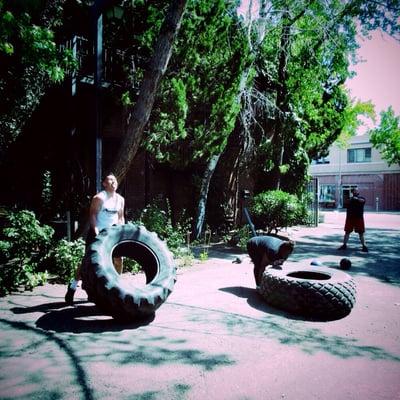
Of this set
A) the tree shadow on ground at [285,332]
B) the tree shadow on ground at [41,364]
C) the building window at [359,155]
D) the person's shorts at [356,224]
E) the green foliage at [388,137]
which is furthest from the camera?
the building window at [359,155]

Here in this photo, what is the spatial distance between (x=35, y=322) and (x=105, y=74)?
23.5ft

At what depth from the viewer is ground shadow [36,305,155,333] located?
3619 millimetres

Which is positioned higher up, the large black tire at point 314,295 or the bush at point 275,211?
the bush at point 275,211

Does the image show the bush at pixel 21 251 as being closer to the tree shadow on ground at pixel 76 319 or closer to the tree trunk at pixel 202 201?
the tree shadow on ground at pixel 76 319

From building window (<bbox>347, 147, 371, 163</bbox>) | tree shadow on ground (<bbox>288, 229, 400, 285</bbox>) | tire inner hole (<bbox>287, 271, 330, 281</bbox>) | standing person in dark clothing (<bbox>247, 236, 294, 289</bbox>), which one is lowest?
tree shadow on ground (<bbox>288, 229, 400, 285</bbox>)

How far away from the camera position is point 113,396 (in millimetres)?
2361

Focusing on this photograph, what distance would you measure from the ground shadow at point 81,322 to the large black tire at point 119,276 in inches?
3.9

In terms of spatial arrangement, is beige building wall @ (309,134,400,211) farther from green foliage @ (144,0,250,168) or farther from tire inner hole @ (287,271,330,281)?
tire inner hole @ (287,271,330,281)

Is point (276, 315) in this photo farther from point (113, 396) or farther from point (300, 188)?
point (300, 188)

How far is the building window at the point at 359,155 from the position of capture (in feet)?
126

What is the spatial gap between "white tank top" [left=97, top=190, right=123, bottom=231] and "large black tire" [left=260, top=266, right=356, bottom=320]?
2.49m

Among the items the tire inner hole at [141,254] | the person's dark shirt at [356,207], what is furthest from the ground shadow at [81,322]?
the person's dark shirt at [356,207]

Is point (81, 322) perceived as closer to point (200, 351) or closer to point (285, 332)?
point (200, 351)

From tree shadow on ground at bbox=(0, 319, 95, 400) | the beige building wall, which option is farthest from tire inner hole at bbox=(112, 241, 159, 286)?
the beige building wall
